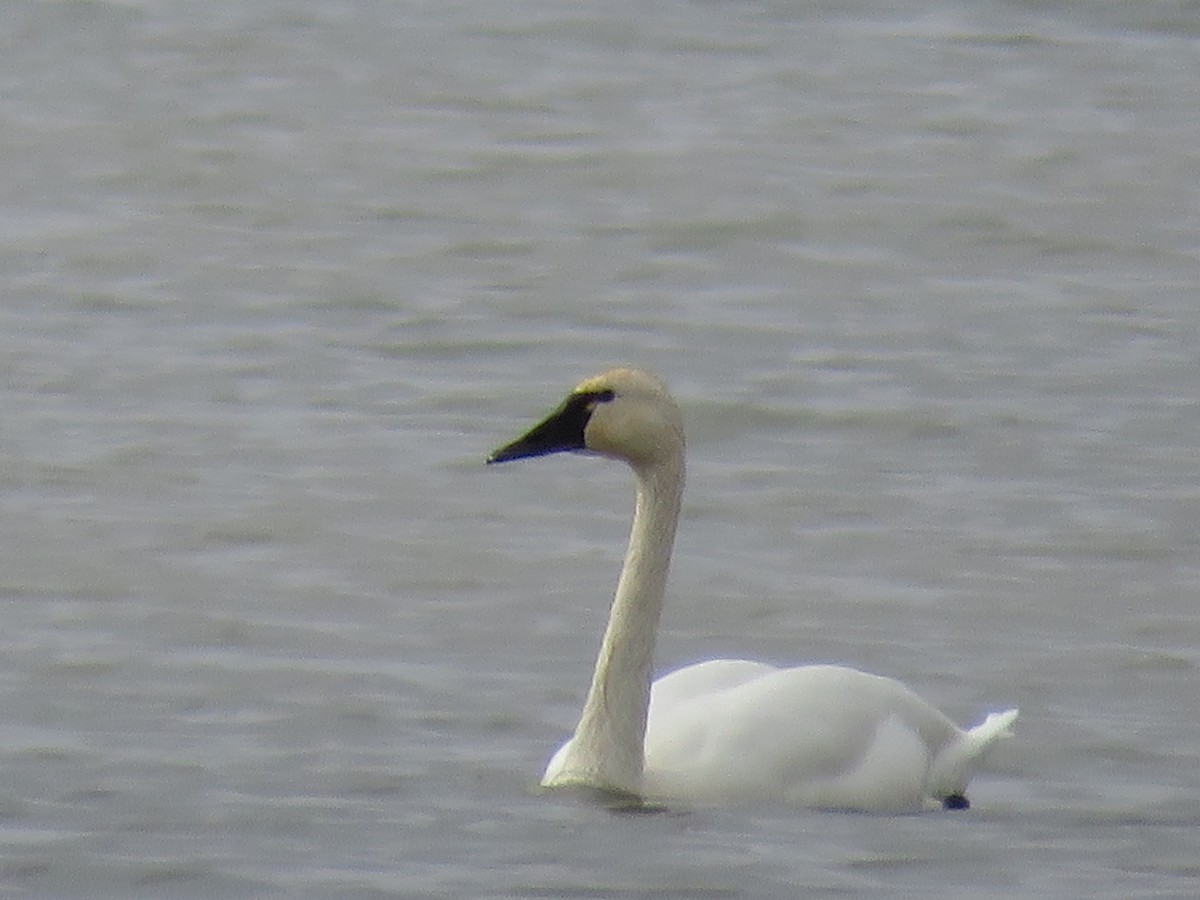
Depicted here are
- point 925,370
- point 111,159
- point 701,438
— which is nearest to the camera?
point 701,438

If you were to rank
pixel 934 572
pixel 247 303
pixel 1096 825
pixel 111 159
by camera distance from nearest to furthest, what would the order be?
pixel 1096 825 → pixel 934 572 → pixel 247 303 → pixel 111 159

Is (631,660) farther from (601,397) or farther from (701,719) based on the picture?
(601,397)

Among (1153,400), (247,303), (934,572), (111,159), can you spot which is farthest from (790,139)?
(934,572)

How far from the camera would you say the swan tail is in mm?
7324

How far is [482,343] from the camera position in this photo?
42.2 feet

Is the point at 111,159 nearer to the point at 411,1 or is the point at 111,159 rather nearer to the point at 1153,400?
the point at 411,1

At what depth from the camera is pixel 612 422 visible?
7359mm

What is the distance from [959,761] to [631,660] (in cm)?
73

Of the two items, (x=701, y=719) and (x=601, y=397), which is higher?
(x=601, y=397)

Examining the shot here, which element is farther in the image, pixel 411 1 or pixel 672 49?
pixel 411 1

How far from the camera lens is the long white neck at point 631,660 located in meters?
→ 7.12

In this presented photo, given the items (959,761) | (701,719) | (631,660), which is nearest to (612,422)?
(631,660)

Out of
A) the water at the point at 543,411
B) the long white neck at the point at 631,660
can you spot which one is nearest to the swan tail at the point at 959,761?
the water at the point at 543,411

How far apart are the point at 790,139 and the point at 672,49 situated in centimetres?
220
